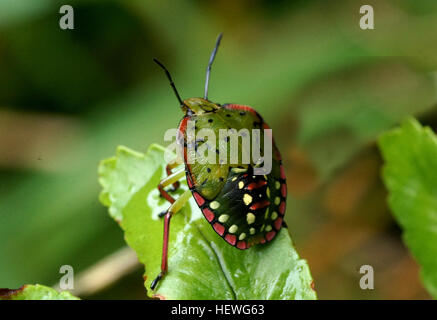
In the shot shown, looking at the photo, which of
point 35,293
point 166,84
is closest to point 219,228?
point 35,293

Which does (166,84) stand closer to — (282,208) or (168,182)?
(168,182)

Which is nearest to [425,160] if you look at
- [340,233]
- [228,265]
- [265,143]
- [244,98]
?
[265,143]

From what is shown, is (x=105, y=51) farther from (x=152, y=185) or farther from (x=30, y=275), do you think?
(x=152, y=185)

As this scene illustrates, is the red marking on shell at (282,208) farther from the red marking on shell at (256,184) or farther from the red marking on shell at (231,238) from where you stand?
the red marking on shell at (231,238)

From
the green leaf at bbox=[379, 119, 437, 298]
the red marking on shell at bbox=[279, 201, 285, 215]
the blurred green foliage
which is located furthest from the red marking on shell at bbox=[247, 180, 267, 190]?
the blurred green foliage

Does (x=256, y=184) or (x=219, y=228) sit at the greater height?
(x=256, y=184)

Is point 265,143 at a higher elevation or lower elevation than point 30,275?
higher

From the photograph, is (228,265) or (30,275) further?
(30,275)
